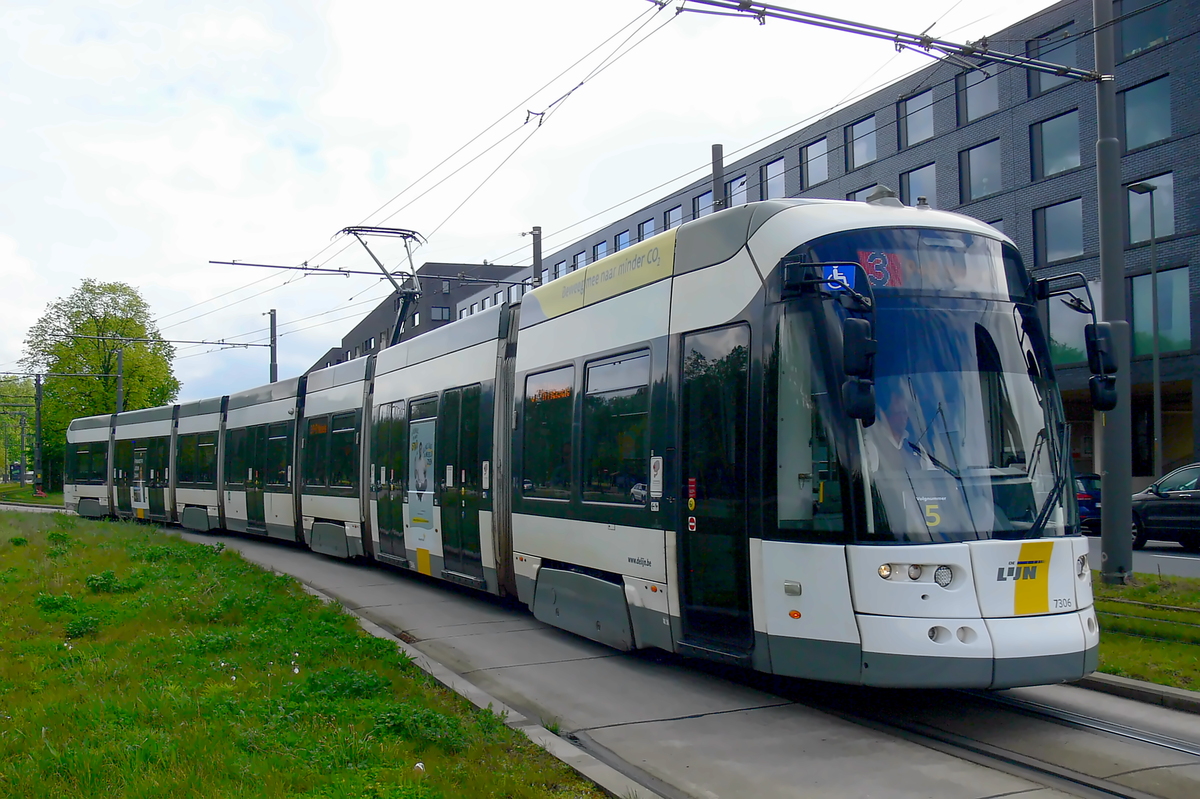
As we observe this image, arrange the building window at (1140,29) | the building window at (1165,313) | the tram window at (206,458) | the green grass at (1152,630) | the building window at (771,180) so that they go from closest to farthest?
the green grass at (1152,630) → the tram window at (206,458) → the building window at (1140,29) → the building window at (1165,313) → the building window at (771,180)

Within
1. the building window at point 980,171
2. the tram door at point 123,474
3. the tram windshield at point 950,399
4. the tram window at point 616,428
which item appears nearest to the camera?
the tram windshield at point 950,399

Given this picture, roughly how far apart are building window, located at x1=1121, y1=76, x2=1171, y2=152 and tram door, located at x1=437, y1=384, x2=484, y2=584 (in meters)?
25.9

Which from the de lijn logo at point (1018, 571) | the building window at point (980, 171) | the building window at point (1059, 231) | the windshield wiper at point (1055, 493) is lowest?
the de lijn logo at point (1018, 571)

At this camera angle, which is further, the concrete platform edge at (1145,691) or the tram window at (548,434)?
the tram window at (548,434)

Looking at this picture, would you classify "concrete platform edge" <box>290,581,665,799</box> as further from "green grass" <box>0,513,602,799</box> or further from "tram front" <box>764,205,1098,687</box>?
"tram front" <box>764,205,1098,687</box>

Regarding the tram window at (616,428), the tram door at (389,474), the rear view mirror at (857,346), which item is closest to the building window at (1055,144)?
the tram door at (389,474)

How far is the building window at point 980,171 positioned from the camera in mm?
34031

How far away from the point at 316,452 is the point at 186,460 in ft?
29.9

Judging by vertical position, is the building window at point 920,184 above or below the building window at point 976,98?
below

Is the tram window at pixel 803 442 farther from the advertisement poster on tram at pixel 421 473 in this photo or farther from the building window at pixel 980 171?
the building window at pixel 980 171

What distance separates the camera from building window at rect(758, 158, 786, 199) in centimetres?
4228

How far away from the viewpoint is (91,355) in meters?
59.6

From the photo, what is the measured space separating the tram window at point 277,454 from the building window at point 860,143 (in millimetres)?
26834

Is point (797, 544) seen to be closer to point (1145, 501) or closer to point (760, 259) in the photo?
point (760, 259)
